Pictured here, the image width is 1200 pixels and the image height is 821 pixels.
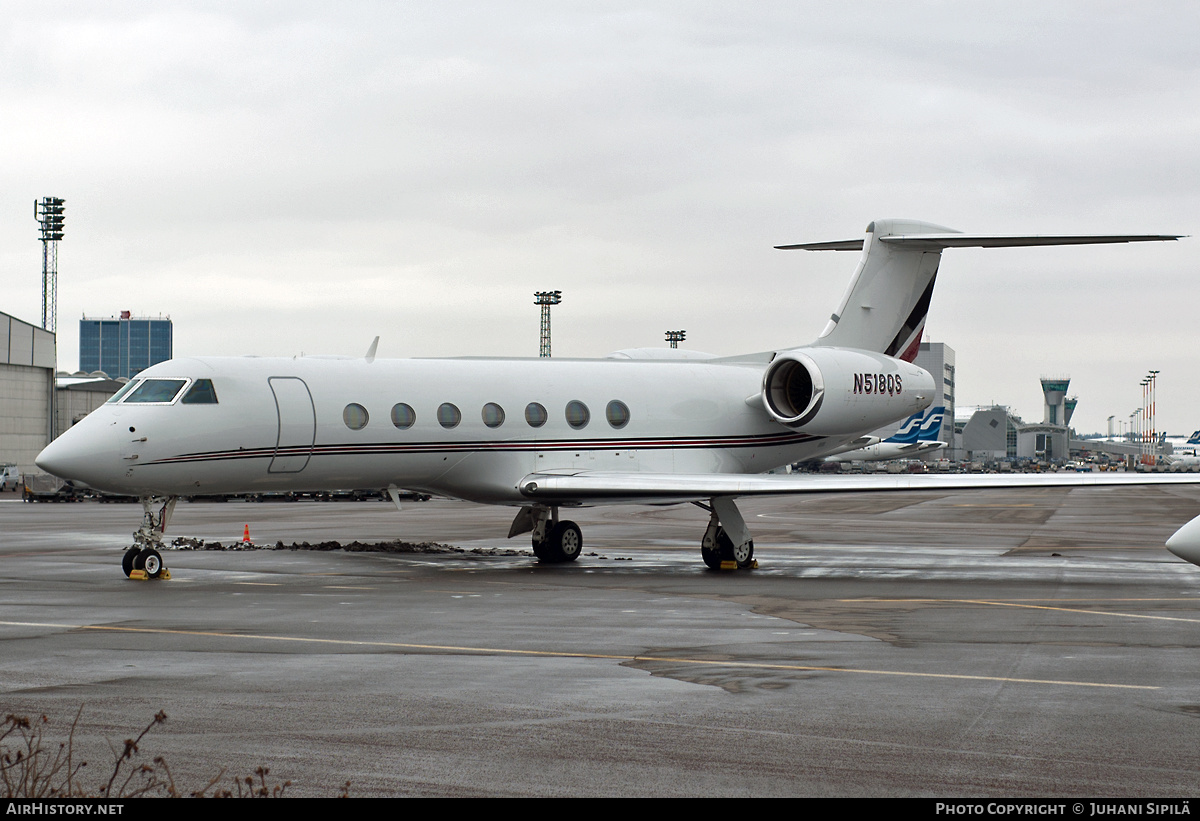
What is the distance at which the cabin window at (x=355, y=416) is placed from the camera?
18844 millimetres

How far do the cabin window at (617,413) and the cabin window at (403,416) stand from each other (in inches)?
144

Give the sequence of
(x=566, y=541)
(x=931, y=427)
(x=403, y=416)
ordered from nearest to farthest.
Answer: (x=403, y=416) → (x=566, y=541) → (x=931, y=427)

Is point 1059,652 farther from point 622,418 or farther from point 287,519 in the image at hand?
point 287,519

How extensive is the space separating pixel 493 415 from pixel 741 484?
13.4 feet

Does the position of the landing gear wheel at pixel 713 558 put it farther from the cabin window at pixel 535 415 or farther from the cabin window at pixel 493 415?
the cabin window at pixel 493 415

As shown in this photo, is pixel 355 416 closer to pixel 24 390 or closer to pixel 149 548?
pixel 149 548

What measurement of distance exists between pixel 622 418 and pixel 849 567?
4478 millimetres

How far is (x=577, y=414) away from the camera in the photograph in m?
21.3

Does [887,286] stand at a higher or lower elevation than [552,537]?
higher

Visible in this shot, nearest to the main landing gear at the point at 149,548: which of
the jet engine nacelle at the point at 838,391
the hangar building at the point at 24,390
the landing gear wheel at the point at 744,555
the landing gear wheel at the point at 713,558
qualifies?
the landing gear wheel at the point at 713,558

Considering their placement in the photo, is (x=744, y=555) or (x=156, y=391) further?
(x=744, y=555)

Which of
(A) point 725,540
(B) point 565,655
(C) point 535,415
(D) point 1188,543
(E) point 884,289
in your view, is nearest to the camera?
(D) point 1188,543

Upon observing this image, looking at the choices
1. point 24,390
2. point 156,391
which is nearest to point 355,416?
point 156,391
